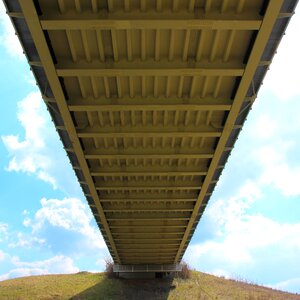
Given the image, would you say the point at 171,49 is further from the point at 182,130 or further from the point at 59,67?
the point at 182,130

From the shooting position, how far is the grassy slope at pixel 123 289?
1152 inches

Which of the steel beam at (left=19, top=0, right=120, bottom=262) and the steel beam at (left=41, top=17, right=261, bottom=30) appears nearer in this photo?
the steel beam at (left=19, top=0, right=120, bottom=262)

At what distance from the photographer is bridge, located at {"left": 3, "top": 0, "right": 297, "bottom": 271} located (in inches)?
344

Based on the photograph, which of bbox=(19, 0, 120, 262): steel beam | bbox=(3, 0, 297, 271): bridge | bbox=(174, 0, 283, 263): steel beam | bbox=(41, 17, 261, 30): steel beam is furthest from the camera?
bbox=(3, 0, 297, 271): bridge

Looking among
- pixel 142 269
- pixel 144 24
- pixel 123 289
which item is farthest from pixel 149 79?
pixel 142 269

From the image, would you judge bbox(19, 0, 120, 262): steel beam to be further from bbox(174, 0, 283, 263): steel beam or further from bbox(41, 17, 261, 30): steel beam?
bbox(174, 0, 283, 263): steel beam

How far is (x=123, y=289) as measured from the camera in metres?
31.5

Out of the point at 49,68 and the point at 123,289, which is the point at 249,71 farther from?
the point at 123,289

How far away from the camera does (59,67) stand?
33.6 ft

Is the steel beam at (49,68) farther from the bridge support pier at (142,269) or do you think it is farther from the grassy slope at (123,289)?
the bridge support pier at (142,269)

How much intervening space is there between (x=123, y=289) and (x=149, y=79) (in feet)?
80.5

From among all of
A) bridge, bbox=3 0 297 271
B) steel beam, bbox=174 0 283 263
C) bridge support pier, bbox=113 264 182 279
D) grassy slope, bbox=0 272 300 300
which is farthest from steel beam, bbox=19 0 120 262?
bridge support pier, bbox=113 264 182 279

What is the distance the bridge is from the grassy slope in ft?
46.8

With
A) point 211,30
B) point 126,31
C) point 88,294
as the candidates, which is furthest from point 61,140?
point 88,294
